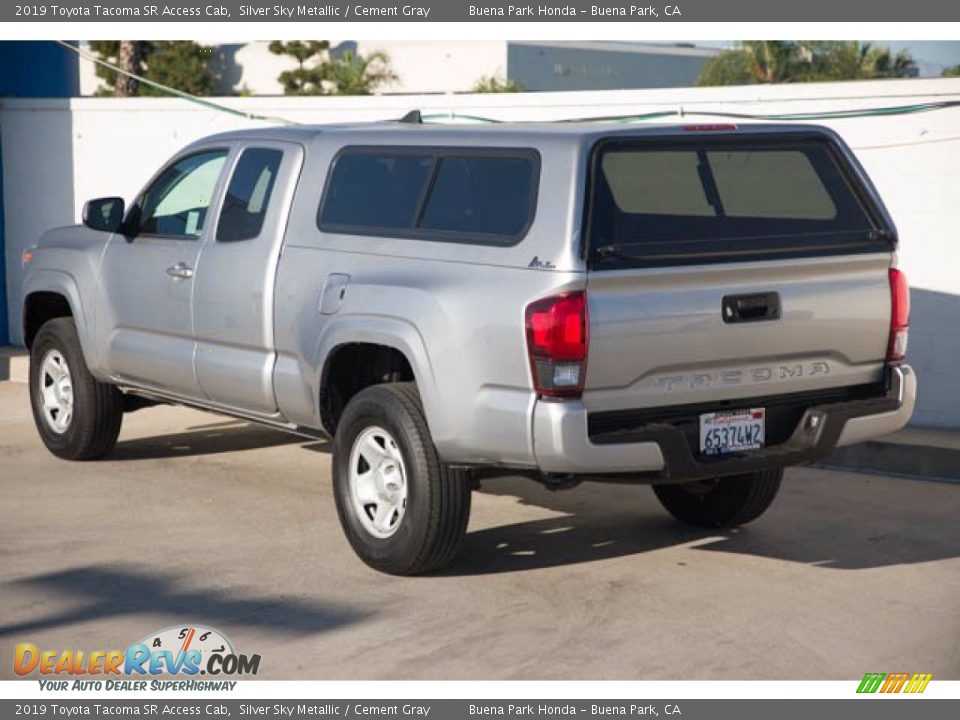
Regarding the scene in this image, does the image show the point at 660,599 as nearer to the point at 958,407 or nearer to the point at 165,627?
the point at 165,627

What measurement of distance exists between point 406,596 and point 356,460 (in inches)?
29.4

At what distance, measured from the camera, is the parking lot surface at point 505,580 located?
596 centimetres

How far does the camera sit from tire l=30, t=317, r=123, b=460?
9.24m

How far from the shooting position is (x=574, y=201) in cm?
624

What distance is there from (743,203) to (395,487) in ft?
6.77

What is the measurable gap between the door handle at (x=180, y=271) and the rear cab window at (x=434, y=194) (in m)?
1.05

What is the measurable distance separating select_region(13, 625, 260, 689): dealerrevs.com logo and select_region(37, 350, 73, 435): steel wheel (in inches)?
143

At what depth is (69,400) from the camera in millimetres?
9461

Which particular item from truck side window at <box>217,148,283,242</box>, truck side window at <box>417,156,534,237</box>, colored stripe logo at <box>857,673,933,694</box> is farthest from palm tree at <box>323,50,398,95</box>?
colored stripe logo at <box>857,673,933,694</box>

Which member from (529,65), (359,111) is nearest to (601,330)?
(359,111)

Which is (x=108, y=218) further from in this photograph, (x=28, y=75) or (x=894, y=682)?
(x=28, y=75)

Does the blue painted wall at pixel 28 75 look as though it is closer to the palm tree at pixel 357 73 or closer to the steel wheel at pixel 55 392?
the steel wheel at pixel 55 392

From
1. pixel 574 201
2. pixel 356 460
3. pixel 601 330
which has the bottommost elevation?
pixel 356 460

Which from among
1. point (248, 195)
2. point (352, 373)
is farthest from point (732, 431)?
point (248, 195)
